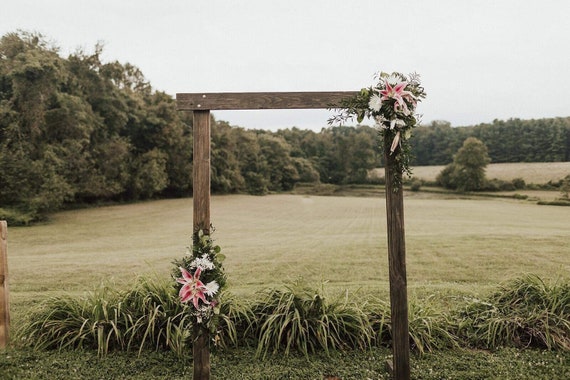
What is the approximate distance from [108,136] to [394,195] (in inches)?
1122

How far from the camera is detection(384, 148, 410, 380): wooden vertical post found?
3.66m

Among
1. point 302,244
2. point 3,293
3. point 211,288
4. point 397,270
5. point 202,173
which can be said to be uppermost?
point 202,173

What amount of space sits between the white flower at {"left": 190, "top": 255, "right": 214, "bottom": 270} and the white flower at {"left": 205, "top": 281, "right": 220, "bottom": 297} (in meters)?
0.13

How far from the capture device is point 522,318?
4.53 metres

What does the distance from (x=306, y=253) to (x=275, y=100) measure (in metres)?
8.41

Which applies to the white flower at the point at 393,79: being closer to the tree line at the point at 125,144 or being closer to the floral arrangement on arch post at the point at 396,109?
the floral arrangement on arch post at the point at 396,109

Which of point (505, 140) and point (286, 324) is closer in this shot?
point (286, 324)

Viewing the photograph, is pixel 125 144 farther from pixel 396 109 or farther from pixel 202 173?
pixel 396 109

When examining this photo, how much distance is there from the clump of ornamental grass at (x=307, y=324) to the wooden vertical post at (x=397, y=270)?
607mm

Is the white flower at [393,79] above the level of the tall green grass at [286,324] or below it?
above

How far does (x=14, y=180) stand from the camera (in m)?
22.4

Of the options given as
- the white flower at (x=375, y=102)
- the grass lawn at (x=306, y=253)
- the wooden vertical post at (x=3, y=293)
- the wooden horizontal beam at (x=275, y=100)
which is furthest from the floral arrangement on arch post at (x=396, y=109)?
the wooden vertical post at (x=3, y=293)

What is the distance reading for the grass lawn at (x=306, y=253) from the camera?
160 inches

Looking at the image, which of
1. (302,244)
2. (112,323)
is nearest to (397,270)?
(112,323)
